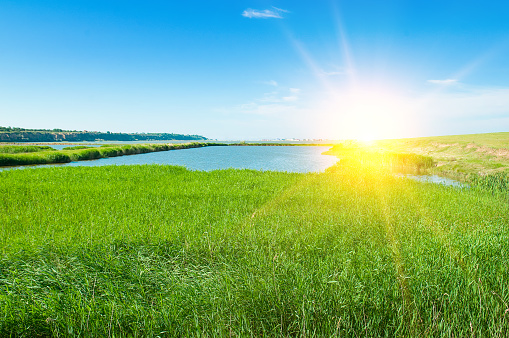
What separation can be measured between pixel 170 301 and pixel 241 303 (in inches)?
34.1

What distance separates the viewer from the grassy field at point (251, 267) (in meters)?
2.84

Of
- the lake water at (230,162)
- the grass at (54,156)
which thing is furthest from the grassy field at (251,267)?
the grass at (54,156)

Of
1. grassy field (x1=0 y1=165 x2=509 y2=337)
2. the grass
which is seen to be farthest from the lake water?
grassy field (x1=0 y1=165 x2=509 y2=337)

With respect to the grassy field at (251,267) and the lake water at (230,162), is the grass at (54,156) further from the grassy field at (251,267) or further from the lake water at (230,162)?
the grassy field at (251,267)

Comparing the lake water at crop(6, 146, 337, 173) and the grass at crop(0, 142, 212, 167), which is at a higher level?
the grass at crop(0, 142, 212, 167)

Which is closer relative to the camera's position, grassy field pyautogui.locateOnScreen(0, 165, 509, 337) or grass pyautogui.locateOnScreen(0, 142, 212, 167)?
grassy field pyautogui.locateOnScreen(0, 165, 509, 337)

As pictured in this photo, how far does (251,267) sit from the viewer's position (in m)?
3.90

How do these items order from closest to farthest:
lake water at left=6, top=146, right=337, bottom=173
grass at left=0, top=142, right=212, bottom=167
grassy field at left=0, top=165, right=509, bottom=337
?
grassy field at left=0, top=165, right=509, bottom=337
lake water at left=6, top=146, right=337, bottom=173
grass at left=0, top=142, right=212, bottom=167

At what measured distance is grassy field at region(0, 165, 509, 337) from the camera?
2.84m

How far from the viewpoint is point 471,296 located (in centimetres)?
320

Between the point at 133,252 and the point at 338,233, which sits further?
the point at 338,233

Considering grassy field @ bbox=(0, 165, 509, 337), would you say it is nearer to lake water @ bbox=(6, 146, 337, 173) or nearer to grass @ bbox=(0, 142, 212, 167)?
lake water @ bbox=(6, 146, 337, 173)

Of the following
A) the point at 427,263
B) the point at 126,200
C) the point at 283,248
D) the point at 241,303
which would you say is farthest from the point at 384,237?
the point at 126,200

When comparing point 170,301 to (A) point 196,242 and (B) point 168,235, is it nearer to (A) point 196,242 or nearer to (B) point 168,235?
(A) point 196,242
